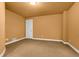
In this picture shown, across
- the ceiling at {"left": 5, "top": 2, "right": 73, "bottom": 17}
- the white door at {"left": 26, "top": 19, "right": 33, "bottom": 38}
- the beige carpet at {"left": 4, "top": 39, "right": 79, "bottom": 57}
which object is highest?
the ceiling at {"left": 5, "top": 2, "right": 73, "bottom": 17}

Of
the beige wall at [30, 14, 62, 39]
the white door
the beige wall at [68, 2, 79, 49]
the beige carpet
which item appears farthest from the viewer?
the white door

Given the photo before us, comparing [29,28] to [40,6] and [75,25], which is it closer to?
[40,6]

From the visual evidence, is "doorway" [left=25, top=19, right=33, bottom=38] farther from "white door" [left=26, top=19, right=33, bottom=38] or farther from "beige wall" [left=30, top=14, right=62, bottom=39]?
"beige wall" [left=30, top=14, right=62, bottom=39]

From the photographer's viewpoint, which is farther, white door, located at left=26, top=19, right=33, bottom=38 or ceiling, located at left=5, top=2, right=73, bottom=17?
white door, located at left=26, top=19, right=33, bottom=38

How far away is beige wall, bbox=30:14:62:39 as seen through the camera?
6.72 metres

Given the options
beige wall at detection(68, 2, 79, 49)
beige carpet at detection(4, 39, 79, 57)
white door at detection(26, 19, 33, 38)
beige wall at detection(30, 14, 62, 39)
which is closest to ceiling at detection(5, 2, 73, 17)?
beige wall at detection(68, 2, 79, 49)

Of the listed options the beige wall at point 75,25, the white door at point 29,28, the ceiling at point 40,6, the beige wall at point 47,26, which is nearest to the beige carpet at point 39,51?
the beige wall at point 75,25

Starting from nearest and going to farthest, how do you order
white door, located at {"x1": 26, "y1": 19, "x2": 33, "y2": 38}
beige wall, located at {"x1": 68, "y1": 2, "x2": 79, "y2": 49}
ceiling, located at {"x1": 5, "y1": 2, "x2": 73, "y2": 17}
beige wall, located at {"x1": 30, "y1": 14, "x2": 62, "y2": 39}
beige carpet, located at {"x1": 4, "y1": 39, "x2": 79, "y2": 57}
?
beige carpet, located at {"x1": 4, "y1": 39, "x2": 79, "y2": 57}
beige wall, located at {"x1": 68, "y1": 2, "x2": 79, "y2": 49}
ceiling, located at {"x1": 5, "y1": 2, "x2": 73, "y2": 17}
beige wall, located at {"x1": 30, "y1": 14, "x2": 62, "y2": 39}
white door, located at {"x1": 26, "y1": 19, "x2": 33, "y2": 38}

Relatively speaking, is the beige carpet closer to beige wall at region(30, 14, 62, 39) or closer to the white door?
beige wall at region(30, 14, 62, 39)

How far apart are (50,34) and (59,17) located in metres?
1.49

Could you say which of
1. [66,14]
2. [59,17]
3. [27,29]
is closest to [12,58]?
[66,14]

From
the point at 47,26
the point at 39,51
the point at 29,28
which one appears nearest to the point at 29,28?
the point at 29,28

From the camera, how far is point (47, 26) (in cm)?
720

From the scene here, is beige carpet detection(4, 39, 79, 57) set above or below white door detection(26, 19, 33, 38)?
below
